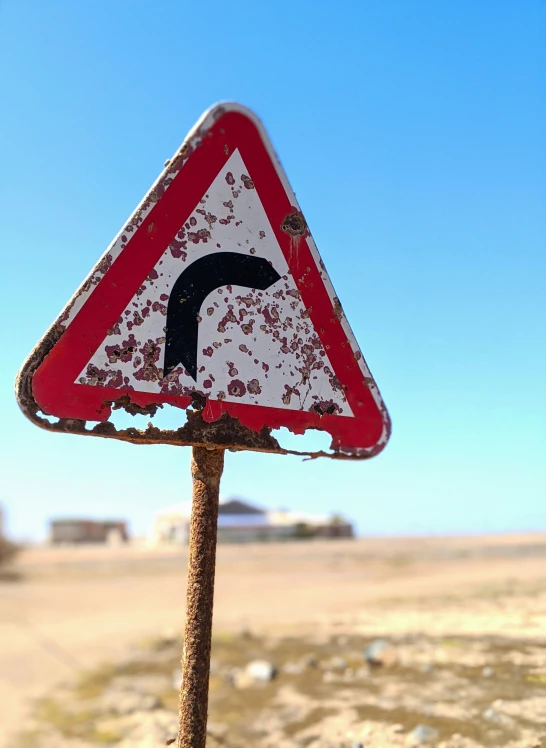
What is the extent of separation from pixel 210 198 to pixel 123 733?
348 cm

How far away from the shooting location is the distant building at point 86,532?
3816 cm

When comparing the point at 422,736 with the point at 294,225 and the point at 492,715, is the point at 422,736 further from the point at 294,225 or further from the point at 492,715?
the point at 294,225

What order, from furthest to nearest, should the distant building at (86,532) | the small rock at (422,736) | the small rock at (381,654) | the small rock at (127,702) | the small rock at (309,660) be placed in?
the distant building at (86,532)
the small rock at (309,660)
the small rock at (381,654)
the small rock at (127,702)
the small rock at (422,736)

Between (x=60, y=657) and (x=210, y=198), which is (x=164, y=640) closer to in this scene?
(x=60, y=657)

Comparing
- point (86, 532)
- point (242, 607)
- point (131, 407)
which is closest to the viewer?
point (131, 407)

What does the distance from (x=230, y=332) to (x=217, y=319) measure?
46 millimetres

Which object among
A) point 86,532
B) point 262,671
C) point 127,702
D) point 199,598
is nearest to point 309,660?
point 262,671

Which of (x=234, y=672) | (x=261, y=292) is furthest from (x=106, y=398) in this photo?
(x=234, y=672)

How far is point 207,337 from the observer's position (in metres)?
1.50

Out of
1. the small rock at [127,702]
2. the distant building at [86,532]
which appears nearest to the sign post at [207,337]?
the small rock at [127,702]

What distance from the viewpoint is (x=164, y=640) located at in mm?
6492

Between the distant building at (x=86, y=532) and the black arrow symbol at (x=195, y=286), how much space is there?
39.0 metres

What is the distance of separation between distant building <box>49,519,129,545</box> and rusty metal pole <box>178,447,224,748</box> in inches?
1525

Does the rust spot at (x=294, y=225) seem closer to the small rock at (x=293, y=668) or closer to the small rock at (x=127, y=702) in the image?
the small rock at (x=127, y=702)
